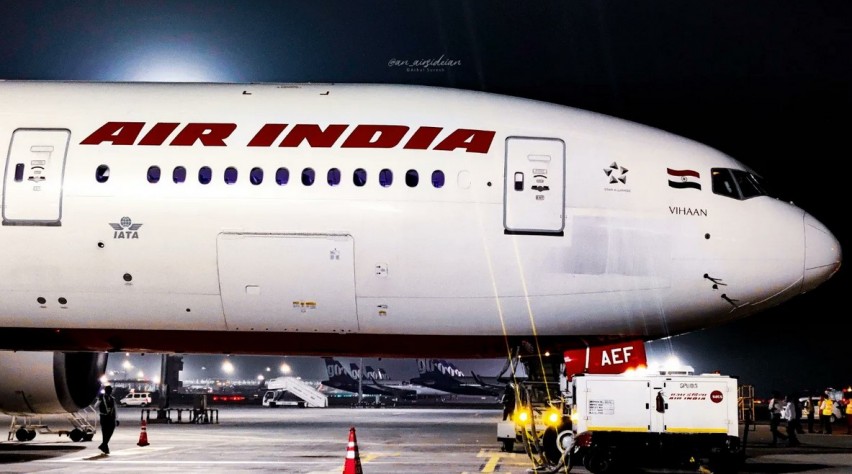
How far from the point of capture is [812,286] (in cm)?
1428

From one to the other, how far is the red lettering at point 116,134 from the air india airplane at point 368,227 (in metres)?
0.03

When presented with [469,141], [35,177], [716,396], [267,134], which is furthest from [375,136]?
[716,396]

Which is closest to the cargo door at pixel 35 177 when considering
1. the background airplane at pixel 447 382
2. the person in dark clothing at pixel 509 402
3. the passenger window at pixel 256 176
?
the passenger window at pixel 256 176

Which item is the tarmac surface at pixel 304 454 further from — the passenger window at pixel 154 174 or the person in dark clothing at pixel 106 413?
the passenger window at pixel 154 174

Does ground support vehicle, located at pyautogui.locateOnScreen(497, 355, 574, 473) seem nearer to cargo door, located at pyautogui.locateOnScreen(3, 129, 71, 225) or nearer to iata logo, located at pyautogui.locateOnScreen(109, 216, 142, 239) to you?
iata logo, located at pyautogui.locateOnScreen(109, 216, 142, 239)

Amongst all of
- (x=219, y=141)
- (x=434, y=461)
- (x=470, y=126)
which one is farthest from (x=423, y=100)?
(x=434, y=461)

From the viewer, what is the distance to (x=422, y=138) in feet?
46.1

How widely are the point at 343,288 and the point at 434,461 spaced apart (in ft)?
24.6

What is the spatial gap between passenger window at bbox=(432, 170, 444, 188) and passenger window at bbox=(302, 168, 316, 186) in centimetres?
175

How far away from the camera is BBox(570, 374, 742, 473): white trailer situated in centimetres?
1608

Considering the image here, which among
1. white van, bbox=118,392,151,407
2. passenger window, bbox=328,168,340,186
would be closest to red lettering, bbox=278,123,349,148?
passenger window, bbox=328,168,340,186

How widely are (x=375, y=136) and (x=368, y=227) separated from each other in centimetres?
142

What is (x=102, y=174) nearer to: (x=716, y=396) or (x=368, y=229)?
(x=368, y=229)

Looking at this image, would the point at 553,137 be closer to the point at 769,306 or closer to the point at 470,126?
the point at 470,126
